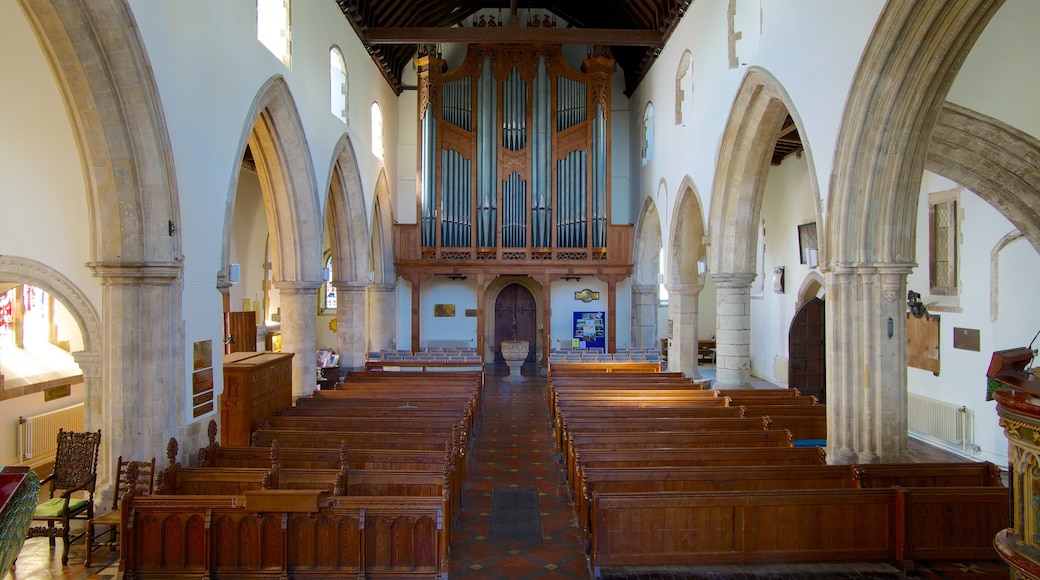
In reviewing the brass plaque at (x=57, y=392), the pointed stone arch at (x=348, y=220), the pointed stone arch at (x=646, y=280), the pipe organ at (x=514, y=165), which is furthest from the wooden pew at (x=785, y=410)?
the pipe organ at (x=514, y=165)

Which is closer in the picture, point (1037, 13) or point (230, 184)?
point (1037, 13)

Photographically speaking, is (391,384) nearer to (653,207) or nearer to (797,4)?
(797,4)

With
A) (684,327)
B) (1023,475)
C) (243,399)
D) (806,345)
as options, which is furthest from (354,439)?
(806,345)

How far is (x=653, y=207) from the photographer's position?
1794 centimetres

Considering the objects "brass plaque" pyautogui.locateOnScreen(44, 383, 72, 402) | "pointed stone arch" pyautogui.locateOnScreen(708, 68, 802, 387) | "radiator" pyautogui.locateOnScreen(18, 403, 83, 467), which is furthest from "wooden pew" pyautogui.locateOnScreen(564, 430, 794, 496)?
"brass plaque" pyautogui.locateOnScreen(44, 383, 72, 402)

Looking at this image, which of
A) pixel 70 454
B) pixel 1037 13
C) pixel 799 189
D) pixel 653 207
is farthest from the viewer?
pixel 653 207

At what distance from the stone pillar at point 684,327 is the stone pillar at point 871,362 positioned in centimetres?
683

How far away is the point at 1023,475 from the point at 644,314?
657 inches

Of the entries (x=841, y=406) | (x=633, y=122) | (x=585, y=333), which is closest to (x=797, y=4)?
(x=841, y=406)

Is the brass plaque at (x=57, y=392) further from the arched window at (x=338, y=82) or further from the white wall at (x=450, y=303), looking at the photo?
the white wall at (x=450, y=303)

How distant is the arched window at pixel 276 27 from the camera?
32.1 feet

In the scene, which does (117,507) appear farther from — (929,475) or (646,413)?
(929,475)

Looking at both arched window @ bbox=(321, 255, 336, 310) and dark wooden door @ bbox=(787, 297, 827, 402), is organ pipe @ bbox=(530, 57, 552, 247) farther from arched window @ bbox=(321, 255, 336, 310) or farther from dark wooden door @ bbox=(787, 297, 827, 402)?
dark wooden door @ bbox=(787, 297, 827, 402)

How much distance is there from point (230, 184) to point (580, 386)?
20.3 ft
